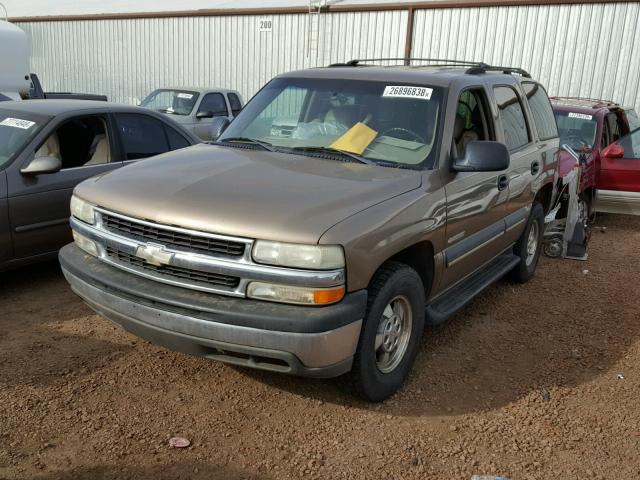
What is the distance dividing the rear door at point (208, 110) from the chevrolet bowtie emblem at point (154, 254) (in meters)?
9.00

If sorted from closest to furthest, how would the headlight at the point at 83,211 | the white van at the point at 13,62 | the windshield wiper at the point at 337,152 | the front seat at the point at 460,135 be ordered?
the headlight at the point at 83,211, the windshield wiper at the point at 337,152, the front seat at the point at 460,135, the white van at the point at 13,62

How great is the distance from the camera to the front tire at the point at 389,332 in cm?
320

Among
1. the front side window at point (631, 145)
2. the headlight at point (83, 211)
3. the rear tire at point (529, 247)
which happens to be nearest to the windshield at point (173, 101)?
the front side window at point (631, 145)

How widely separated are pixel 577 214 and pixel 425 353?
3757 millimetres

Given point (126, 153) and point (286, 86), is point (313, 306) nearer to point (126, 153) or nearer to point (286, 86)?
point (286, 86)

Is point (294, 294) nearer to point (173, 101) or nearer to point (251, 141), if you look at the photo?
point (251, 141)

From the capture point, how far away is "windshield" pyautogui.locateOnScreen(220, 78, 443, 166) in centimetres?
390

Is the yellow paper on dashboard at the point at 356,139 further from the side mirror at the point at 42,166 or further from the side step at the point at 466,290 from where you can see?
the side mirror at the point at 42,166

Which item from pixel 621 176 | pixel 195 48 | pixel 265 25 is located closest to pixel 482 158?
pixel 621 176

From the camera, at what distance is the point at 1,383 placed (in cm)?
352

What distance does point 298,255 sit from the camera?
113 inches

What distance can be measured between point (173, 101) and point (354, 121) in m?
→ 9.44

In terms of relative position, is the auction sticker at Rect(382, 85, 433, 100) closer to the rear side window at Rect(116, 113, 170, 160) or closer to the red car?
the rear side window at Rect(116, 113, 170, 160)

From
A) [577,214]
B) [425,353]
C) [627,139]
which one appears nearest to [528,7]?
[627,139]
